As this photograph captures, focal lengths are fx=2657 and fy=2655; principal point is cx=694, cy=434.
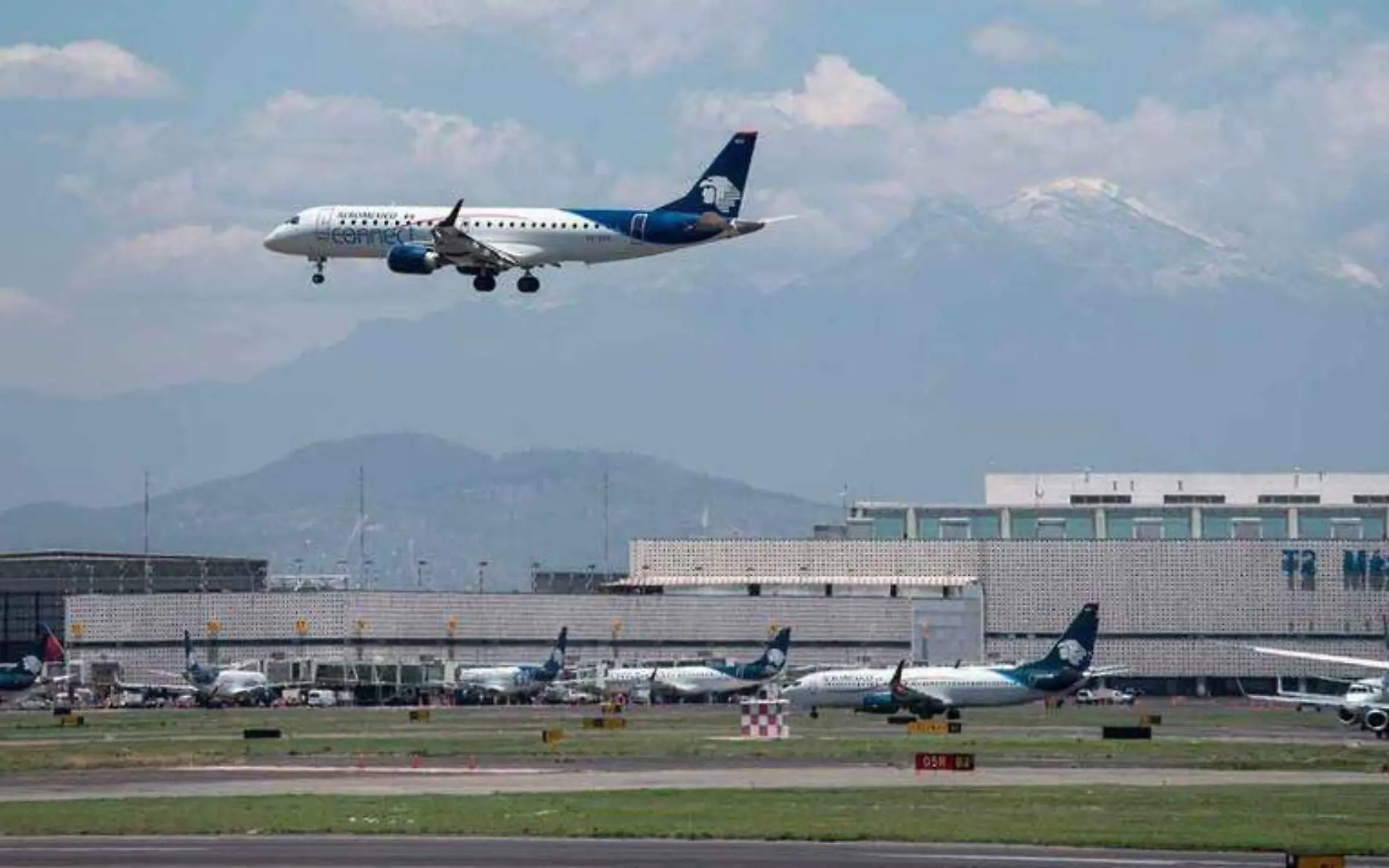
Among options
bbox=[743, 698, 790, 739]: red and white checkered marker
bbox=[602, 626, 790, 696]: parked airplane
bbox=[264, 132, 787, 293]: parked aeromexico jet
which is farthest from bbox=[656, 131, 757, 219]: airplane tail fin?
bbox=[602, 626, 790, 696]: parked airplane

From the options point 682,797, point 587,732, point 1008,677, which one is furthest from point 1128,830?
point 1008,677

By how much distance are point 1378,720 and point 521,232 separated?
1831 inches

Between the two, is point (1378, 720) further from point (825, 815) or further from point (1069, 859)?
point (1069, 859)

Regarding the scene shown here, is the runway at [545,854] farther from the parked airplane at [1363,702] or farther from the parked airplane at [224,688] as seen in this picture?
the parked airplane at [224,688]

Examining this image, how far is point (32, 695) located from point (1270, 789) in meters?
133

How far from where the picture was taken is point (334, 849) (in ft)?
189

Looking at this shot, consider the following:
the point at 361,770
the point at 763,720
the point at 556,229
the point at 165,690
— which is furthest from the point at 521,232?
the point at 165,690

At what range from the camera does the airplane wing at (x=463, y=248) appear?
12575 cm

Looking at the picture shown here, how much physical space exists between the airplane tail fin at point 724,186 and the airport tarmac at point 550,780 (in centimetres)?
4445

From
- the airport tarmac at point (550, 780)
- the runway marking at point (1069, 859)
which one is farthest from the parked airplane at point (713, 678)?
the runway marking at point (1069, 859)

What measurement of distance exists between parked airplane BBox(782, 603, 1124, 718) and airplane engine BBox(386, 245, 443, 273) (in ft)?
118

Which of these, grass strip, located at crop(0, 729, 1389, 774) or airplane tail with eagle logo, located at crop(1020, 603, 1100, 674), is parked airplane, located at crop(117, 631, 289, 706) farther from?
grass strip, located at crop(0, 729, 1389, 774)

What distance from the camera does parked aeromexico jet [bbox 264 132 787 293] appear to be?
4958 inches

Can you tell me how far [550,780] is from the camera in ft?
276
